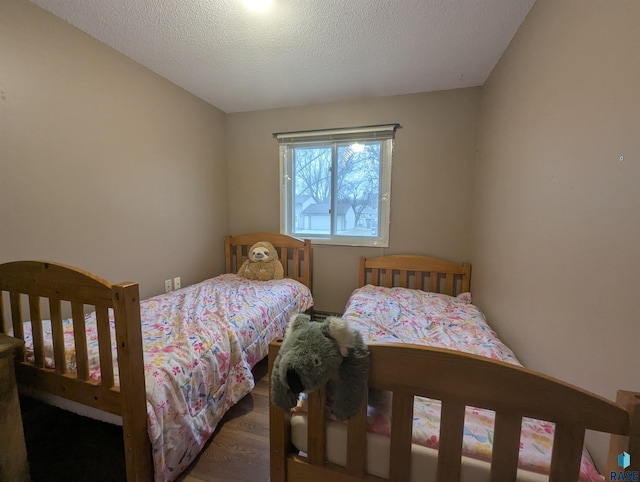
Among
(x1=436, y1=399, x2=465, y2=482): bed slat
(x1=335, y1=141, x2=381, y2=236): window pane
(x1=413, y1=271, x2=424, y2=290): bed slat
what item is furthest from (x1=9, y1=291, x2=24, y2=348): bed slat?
(x1=413, y1=271, x2=424, y2=290): bed slat

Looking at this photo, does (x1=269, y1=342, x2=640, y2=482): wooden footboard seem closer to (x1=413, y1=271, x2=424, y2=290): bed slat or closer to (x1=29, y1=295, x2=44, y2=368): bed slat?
(x1=29, y1=295, x2=44, y2=368): bed slat

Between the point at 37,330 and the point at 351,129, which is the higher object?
the point at 351,129

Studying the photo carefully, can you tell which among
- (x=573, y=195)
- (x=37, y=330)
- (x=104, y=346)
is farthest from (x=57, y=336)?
(x=573, y=195)

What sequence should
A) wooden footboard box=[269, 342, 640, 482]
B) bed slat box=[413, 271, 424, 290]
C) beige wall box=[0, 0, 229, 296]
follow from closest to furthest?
1. wooden footboard box=[269, 342, 640, 482]
2. beige wall box=[0, 0, 229, 296]
3. bed slat box=[413, 271, 424, 290]

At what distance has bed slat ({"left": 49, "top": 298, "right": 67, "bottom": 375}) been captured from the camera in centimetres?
114

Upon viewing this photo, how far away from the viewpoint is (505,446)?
669 millimetres

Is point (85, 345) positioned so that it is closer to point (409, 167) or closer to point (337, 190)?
point (337, 190)

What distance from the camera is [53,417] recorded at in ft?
5.13

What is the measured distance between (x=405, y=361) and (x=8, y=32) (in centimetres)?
243

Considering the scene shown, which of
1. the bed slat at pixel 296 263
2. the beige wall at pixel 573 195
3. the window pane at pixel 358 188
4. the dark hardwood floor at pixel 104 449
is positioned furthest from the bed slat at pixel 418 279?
the dark hardwood floor at pixel 104 449

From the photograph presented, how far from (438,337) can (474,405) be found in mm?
920

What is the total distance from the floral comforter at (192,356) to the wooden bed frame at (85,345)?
52mm

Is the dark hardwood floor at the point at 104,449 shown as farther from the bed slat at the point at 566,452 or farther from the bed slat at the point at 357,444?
the bed slat at the point at 566,452

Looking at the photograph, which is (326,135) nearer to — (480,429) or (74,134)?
(74,134)
